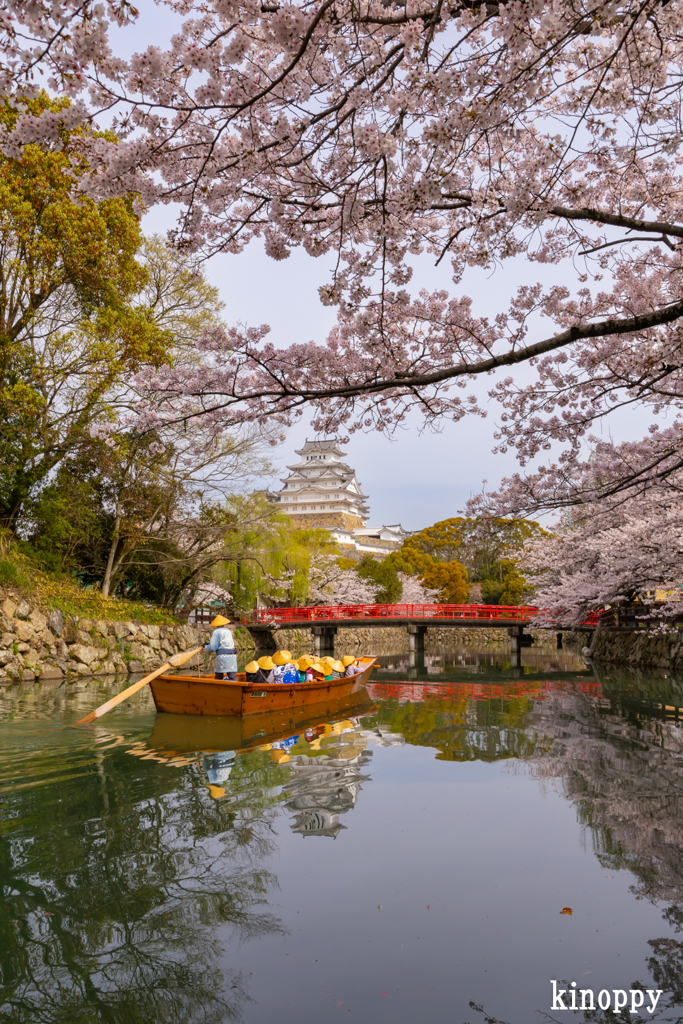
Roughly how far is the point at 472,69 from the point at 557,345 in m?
1.64

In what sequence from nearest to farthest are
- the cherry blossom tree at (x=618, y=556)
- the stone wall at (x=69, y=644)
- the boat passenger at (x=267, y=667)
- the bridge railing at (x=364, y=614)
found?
the boat passenger at (x=267, y=667) → the stone wall at (x=69, y=644) → the cherry blossom tree at (x=618, y=556) → the bridge railing at (x=364, y=614)

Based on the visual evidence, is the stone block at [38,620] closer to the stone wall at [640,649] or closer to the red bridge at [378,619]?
the red bridge at [378,619]

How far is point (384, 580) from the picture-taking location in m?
32.8

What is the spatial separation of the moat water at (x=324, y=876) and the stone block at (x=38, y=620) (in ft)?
16.9

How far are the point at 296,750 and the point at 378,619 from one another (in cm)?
1695

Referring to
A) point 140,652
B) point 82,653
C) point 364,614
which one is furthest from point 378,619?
point 82,653

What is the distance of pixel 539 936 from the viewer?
3.07 metres

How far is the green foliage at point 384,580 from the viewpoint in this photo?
3256 cm

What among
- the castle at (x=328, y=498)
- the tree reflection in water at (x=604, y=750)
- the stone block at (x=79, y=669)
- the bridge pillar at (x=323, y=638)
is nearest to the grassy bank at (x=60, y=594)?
the stone block at (x=79, y=669)

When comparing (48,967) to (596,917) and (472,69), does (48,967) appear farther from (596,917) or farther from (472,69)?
(472,69)

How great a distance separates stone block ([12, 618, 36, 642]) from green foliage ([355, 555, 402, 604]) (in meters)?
21.6

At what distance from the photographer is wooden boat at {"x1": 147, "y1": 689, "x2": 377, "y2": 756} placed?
22.0ft

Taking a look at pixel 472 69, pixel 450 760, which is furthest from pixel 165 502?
pixel 472 69

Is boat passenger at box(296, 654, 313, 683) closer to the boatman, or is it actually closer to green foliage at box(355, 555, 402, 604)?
the boatman
